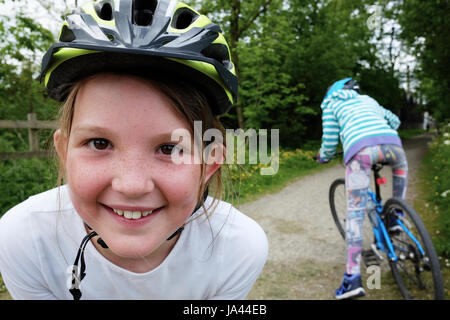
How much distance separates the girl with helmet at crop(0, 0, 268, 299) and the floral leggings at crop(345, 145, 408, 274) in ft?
6.03

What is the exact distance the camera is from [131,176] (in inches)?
37.5

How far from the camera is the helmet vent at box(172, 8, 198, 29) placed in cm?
128

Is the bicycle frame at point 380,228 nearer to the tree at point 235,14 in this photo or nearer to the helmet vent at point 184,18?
the helmet vent at point 184,18

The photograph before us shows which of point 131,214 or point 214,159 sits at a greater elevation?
point 214,159

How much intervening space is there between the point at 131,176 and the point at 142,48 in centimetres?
42

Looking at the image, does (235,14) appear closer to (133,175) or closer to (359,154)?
(359,154)

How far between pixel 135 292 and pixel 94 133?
76cm

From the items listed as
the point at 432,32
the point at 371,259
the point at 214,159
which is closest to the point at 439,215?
the point at 371,259

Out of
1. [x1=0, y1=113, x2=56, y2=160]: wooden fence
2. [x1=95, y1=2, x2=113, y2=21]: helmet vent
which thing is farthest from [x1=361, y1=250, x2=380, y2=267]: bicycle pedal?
[x1=0, y1=113, x2=56, y2=160]: wooden fence

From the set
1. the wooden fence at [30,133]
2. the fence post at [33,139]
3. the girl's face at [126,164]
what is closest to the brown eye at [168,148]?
the girl's face at [126,164]

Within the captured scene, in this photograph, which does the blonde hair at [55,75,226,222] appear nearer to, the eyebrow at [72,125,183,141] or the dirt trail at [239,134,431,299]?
the eyebrow at [72,125,183,141]

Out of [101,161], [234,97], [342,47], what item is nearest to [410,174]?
[342,47]

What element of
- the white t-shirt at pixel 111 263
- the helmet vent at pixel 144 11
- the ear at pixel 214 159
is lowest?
the white t-shirt at pixel 111 263

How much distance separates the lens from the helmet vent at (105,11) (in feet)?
4.10
